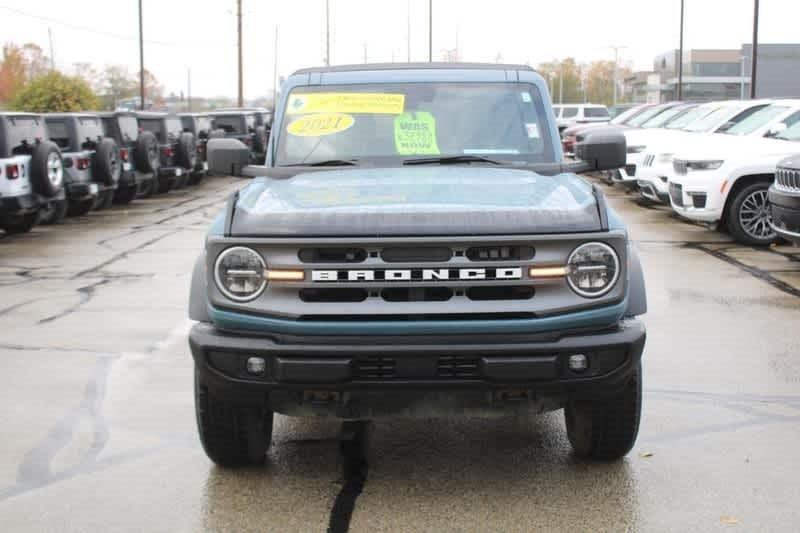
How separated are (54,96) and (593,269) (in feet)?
130

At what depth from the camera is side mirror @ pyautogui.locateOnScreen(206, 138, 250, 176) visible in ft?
19.1

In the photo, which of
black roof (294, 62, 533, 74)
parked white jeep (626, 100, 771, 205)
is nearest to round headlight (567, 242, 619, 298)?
black roof (294, 62, 533, 74)

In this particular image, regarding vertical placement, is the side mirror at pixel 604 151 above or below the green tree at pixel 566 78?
below

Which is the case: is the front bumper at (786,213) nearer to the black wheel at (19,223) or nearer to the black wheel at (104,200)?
the black wheel at (19,223)

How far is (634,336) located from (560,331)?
0.99 ft

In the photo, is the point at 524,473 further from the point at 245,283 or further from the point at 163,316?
the point at 163,316

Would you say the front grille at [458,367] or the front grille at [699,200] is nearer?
the front grille at [458,367]

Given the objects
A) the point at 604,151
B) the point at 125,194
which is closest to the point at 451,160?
the point at 604,151

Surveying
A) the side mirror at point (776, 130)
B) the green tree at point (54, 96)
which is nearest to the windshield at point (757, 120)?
the side mirror at point (776, 130)

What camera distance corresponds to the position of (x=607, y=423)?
486cm

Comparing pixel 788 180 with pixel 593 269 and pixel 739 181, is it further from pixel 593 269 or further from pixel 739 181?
pixel 593 269

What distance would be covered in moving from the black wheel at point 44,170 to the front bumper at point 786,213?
917 centimetres

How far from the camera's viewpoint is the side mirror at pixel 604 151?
570 centimetres

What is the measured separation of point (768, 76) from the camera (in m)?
105
